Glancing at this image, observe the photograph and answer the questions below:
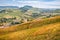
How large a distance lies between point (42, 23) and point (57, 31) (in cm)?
4092

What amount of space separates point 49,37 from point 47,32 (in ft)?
41.4

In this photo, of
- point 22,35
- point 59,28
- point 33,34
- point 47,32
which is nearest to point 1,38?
point 22,35

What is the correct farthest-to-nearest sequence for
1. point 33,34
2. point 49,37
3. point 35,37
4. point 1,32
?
point 1,32 → point 33,34 → point 35,37 → point 49,37

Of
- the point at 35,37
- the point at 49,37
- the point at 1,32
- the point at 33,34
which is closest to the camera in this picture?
the point at 49,37

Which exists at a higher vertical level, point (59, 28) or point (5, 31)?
point (59, 28)

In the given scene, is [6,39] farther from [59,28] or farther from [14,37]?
[59,28]

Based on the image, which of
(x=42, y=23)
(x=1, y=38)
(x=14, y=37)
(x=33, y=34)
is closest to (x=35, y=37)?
(x=33, y=34)

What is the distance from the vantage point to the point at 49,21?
15638 centimetres

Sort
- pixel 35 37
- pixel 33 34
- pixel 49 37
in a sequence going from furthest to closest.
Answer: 1. pixel 33 34
2. pixel 35 37
3. pixel 49 37

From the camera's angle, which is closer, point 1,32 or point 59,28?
point 59,28

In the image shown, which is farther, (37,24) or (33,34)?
(37,24)

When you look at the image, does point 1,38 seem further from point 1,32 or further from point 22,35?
point 1,32

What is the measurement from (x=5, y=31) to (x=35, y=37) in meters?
46.9

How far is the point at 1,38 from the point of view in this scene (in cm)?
12256
